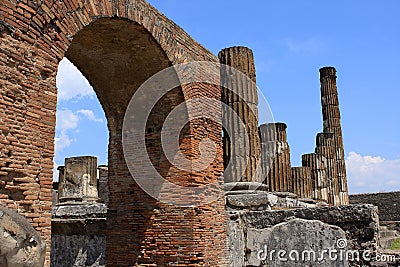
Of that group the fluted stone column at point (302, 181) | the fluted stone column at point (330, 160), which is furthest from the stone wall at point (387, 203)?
the fluted stone column at point (302, 181)

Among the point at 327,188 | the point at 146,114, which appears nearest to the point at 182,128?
the point at 146,114

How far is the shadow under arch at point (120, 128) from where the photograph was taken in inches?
255

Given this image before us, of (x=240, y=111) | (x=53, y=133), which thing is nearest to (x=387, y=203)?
(x=240, y=111)

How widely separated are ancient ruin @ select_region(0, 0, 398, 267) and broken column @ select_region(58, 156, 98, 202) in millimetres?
27

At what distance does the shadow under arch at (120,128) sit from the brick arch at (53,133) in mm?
17

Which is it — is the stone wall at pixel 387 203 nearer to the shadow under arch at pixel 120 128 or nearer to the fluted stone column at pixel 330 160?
the fluted stone column at pixel 330 160

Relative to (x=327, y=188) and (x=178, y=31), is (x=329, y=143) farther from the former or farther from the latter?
(x=178, y=31)

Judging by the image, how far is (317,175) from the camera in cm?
1608

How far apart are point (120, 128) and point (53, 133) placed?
121 inches

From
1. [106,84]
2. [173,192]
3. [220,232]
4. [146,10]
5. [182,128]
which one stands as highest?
[146,10]

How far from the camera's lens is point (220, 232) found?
6988mm

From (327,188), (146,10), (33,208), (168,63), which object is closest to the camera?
(33,208)

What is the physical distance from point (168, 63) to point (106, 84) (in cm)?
128

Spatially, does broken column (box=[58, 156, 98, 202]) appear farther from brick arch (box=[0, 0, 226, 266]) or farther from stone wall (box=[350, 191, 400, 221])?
stone wall (box=[350, 191, 400, 221])
